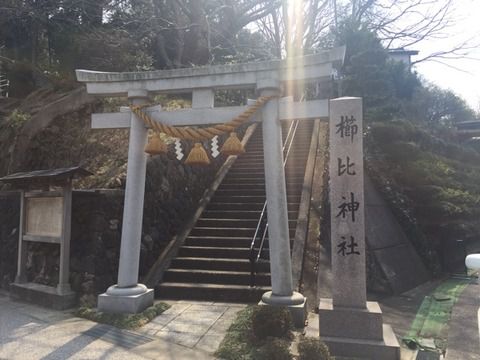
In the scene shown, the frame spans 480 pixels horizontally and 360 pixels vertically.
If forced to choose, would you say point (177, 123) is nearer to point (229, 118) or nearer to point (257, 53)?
point (229, 118)

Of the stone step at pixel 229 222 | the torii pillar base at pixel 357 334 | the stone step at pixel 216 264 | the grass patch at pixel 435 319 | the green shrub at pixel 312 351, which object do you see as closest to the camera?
the green shrub at pixel 312 351

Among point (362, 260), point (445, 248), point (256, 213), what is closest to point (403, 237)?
point (445, 248)

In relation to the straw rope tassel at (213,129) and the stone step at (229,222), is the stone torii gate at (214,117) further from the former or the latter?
the stone step at (229,222)

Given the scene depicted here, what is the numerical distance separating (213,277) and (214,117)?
3.10 meters

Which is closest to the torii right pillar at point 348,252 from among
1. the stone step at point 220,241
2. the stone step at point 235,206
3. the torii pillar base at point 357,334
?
the torii pillar base at point 357,334

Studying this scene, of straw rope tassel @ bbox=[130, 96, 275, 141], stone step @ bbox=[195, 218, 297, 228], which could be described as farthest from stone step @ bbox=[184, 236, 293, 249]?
straw rope tassel @ bbox=[130, 96, 275, 141]

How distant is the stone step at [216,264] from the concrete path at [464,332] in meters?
3.24

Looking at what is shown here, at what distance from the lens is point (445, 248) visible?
10875mm

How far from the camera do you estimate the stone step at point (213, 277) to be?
7328 mm

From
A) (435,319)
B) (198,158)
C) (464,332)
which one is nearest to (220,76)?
(198,158)

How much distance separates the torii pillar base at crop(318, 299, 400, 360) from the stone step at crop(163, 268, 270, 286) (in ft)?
7.51

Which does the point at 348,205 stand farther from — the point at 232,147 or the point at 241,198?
the point at 241,198

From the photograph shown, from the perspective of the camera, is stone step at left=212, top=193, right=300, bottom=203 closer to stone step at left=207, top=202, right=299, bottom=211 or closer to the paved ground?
stone step at left=207, top=202, right=299, bottom=211

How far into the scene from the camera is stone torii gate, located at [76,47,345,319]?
586 centimetres
